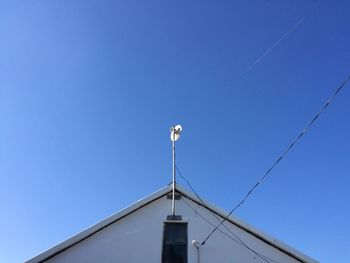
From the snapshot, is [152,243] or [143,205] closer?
[152,243]

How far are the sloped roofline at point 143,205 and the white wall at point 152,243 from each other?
0.35 ft

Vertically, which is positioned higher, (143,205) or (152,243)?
(143,205)

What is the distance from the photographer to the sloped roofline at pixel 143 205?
977 cm

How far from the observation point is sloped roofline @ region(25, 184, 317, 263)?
977 cm

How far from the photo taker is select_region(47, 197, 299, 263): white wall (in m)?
9.90

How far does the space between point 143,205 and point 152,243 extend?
3.64 ft

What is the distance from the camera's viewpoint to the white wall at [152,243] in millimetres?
9898

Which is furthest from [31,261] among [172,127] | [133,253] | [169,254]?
[172,127]

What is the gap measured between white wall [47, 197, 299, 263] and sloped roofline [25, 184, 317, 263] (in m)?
0.11

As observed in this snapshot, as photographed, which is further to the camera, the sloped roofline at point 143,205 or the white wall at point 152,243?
the white wall at point 152,243

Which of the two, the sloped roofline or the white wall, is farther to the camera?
the white wall

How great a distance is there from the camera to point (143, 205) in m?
10.7

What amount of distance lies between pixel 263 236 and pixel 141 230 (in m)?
3.40

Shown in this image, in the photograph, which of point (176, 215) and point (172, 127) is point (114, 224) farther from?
point (172, 127)
